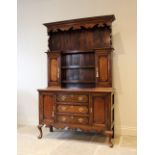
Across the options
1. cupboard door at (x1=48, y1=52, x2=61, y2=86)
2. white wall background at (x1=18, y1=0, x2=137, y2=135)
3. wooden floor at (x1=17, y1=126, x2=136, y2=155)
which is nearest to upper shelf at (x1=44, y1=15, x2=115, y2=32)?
white wall background at (x1=18, y1=0, x2=137, y2=135)

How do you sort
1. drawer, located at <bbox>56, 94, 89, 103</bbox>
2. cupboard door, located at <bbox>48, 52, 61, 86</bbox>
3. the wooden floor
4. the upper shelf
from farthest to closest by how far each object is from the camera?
1. cupboard door, located at <bbox>48, 52, 61, 86</bbox>
2. the upper shelf
3. drawer, located at <bbox>56, 94, 89, 103</bbox>
4. the wooden floor

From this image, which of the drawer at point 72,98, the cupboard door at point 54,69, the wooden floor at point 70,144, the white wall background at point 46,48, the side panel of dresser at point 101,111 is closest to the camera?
the wooden floor at point 70,144

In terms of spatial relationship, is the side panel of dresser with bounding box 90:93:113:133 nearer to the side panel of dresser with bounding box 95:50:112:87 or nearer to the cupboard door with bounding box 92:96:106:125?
the cupboard door with bounding box 92:96:106:125

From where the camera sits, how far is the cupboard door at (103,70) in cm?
304

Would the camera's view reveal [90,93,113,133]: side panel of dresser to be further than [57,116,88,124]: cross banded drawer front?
No

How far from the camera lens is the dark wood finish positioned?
2789 millimetres

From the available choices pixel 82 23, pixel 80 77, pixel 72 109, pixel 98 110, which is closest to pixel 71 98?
pixel 72 109

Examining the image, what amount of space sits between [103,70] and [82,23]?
0.94 metres

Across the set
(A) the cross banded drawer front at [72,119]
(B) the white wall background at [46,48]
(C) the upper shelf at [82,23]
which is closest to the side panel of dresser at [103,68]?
(B) the white wall background at [46,48]

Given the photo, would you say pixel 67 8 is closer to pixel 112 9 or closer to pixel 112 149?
pixel 112 9

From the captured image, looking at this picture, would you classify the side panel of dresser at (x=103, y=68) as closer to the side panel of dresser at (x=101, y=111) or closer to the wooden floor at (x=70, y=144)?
the side panel of dresser at (x=101, y=111)

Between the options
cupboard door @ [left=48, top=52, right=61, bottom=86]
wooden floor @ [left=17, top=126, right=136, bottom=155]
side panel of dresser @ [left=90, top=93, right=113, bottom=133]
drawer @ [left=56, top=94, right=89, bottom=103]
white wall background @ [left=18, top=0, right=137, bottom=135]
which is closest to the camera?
wooden floor @ [left=17, top=126, right=136, bottom=155]

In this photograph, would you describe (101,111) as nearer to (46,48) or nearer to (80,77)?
(80,77)

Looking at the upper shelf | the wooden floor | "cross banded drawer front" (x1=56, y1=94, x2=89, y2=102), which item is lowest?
the wooden floor
